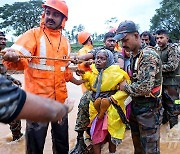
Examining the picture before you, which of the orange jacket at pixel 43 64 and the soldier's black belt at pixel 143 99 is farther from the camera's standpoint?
the orange jacket at pixel 43 64

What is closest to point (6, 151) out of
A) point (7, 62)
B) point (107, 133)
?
point (107, 133)

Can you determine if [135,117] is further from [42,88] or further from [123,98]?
[42,88]

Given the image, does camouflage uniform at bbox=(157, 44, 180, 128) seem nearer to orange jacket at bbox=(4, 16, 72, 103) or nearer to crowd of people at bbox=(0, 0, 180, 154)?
crowd of people at bbox=(0, 0, 180, 154)

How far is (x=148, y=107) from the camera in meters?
3.42

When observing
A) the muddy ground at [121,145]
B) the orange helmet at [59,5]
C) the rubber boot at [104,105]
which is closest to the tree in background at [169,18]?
A: the muddy ground at [121,145]

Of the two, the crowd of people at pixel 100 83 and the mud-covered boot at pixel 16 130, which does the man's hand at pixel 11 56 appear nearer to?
the crowd of people at pixel 100 83

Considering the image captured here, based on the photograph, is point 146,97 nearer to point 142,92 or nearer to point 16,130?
point 142,92

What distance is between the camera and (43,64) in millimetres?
3652

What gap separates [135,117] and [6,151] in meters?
2.52

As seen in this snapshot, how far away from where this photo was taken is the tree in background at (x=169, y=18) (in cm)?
5162

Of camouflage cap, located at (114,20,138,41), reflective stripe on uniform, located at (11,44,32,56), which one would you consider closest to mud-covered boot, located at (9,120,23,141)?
reflective stripe on uniform, located at (11,44,32,56)

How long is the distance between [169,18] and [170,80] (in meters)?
50.0

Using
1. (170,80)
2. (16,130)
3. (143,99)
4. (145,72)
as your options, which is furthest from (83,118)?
(170,80)

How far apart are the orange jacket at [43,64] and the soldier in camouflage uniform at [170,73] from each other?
264 cm
